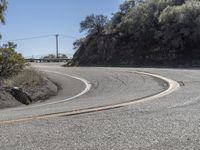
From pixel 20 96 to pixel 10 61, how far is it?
728 cm

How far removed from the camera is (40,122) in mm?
9344

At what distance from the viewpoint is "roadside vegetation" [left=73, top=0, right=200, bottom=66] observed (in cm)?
4034

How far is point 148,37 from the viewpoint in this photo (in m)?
44.6

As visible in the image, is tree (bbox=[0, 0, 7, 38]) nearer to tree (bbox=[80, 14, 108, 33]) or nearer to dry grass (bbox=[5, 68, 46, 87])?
dry grass (bbox=[5, 68, 46, 87])

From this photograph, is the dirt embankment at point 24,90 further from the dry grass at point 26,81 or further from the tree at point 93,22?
the tree at point 93,22

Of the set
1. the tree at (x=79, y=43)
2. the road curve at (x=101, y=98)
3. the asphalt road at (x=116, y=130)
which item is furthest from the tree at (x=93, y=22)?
the asphalt road at (x=116, y=130)

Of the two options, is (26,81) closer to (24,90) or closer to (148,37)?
(24,90)

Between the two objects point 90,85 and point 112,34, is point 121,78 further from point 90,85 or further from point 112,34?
point 112,34

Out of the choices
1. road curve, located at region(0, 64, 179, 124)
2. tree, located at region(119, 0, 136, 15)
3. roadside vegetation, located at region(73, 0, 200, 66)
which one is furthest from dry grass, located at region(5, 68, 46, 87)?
tree, located at region(119, 0, 136, 15)

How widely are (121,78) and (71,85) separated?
2.58 meters

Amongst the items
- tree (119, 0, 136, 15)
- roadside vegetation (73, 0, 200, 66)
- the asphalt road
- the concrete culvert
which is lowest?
the concrete culvert

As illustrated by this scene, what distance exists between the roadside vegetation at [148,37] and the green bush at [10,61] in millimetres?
15377

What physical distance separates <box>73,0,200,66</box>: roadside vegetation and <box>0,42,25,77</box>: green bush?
15377mm

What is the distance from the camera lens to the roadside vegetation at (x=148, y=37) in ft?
132
